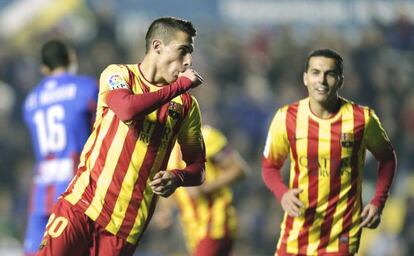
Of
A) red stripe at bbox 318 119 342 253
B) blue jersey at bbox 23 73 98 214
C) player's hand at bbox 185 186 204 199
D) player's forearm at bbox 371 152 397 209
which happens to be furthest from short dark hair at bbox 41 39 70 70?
player's forearm at bbox 371 152 397 209

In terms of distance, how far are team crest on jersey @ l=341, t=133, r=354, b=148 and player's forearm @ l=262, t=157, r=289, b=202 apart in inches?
18.9

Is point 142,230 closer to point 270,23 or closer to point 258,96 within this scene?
point 258,96

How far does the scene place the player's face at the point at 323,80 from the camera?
21.6 ft

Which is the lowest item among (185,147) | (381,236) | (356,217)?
(381,236)

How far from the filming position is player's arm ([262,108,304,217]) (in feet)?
21.6

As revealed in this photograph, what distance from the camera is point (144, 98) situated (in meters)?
5.30

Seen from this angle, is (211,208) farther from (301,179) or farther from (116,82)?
(116,82)

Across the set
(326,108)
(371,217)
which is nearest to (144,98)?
(326,108)

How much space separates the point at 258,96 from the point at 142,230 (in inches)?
354

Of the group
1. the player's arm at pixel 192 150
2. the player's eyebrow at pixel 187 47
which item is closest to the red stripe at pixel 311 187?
the player's arm at pixel 192 150

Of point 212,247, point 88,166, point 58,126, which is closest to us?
point 88,166

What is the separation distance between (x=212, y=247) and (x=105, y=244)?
113 inches

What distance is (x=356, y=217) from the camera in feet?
21.6

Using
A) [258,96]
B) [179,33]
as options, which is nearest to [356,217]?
[179,33]
